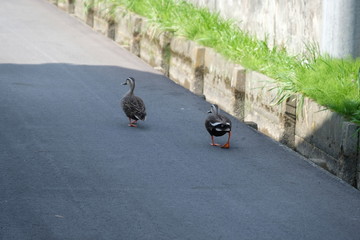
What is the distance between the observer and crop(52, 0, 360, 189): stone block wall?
11477mm

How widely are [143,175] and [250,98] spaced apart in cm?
352

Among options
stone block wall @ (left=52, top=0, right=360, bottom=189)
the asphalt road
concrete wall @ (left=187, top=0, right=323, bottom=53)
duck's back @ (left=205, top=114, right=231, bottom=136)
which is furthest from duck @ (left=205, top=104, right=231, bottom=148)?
concrete wall @ (left=187, top=0, right=323, bottom=53)

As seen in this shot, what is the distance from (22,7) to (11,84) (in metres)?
10.1

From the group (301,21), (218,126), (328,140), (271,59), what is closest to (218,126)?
(218,126)

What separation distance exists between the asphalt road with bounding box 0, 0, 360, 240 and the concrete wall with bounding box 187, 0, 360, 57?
164cm

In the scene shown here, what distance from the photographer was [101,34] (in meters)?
22.2

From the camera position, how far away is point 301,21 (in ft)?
49.4

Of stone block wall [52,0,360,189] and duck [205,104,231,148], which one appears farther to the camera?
duck [205,104,231,148]

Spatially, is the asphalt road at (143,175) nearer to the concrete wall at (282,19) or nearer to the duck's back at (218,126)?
the duck's back at (218,126)

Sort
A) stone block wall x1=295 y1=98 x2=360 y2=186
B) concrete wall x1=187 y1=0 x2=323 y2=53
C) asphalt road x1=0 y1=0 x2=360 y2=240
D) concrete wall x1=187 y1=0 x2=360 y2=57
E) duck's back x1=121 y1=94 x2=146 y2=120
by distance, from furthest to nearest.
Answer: concrete wall x1=187 y1=0 x2=323 y2=53 → duck's back x1=121 y1=94 x2=146 y2=120 → concrete wall x1=187 y1=0 x2=360 y2=57 → stone block wall x1=295 y1=98 x2=360 y2=186 → asphalt road x1=0 y1=0 x2=360 y2=240

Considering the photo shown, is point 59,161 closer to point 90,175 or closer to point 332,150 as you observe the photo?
point 90,175

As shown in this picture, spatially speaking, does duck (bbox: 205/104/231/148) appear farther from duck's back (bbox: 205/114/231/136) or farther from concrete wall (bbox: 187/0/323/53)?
concrete wall (bbox: 187/0/323/53)

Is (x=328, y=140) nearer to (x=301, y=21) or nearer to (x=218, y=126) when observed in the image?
(x=218, y=126)

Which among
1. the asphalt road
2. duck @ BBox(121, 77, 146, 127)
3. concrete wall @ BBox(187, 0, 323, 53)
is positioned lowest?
the asphalt road
